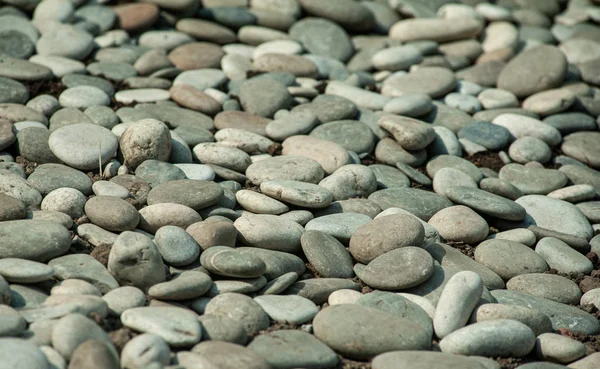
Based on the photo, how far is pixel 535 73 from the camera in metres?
6.80

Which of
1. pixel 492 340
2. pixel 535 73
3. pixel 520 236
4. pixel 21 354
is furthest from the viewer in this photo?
pixel 535 73

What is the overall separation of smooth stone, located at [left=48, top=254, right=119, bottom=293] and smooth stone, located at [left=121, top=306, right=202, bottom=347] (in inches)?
12.6

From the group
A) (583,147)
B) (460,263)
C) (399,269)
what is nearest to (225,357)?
(399,269)

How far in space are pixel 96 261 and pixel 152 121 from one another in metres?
1.32

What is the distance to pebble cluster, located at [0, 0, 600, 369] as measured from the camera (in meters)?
3.57

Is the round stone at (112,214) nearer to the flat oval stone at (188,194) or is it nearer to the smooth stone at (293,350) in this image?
the flat oval stone at (188,194)

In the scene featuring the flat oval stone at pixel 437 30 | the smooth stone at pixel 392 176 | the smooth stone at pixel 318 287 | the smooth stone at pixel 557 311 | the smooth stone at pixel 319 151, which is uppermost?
the flat oval stone at pixel 437 30

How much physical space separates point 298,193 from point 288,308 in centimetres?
96

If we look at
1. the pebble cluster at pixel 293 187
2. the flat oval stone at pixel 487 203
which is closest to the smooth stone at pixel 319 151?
the pebble cluster at pixel 293 187

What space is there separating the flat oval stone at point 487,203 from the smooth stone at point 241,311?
1.80 metres

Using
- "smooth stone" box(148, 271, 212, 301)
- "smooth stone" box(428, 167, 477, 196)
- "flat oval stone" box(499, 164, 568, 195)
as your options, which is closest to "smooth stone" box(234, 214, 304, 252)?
"smooth stone" box(148, 271, 212, 301)

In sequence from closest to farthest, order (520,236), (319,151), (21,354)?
(21,354) < (520,236) < (319,151)

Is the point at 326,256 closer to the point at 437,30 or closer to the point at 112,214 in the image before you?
the point at 112,214

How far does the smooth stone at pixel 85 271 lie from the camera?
12.2 feet
